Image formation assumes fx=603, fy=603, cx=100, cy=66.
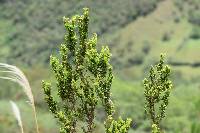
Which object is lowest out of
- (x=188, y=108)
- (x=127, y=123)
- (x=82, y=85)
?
(x=127, y=123)

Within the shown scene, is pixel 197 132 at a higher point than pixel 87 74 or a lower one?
higher

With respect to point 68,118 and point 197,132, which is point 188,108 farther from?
point 68,118

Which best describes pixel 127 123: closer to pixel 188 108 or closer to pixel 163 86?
pixel 163 86

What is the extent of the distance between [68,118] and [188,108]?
139841mm

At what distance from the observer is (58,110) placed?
913 cm

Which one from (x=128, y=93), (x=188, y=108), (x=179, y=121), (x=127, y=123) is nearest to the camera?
(x=127, y=123)

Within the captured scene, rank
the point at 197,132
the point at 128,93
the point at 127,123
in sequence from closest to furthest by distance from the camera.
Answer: the point at 127,123 < the point at 197,132 < the point at 128,93

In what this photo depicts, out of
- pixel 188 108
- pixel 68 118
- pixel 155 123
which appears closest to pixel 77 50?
pixel 68 118

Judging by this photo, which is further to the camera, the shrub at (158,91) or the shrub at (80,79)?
the shrub at (158,91)

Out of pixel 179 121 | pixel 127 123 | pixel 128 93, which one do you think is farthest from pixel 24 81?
pixel 128 93

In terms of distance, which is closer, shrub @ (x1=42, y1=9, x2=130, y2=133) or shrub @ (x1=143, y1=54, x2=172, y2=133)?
shrub @ (x1=42, y1=9, x2=130, y2=133)

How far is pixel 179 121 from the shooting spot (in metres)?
130

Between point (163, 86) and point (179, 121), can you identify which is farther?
point (179, 121)

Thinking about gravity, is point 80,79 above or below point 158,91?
above
